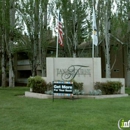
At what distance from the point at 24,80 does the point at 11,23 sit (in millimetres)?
18657

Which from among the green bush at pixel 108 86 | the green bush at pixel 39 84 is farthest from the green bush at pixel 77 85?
the green bush at pixel 39 84

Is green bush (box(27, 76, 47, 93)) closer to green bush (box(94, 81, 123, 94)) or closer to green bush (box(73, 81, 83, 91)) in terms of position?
green bush (box(73, 81, 83, 91))

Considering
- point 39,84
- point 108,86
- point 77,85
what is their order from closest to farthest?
1. point 77,85
2. point 108,86
3. point 39,84

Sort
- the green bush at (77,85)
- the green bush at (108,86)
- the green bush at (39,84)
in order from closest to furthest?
the green bush at (77,85) → the green bush at (108,86) → the green bush at (39,84)

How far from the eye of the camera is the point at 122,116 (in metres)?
8.11

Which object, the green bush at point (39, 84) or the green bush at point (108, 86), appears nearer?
the green bush at point (108, 86)

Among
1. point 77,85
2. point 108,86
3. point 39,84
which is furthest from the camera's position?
point 39,84

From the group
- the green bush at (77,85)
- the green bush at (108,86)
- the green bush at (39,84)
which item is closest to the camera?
the green bush at (77,85)

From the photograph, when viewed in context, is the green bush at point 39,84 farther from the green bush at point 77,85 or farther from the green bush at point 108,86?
the green bush at point 108,86

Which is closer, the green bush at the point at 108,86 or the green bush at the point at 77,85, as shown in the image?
the green bush at the point at 77,85

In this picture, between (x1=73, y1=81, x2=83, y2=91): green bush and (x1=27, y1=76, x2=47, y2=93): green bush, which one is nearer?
(x1=73, y1=81, x2=83, y2=91): green bush

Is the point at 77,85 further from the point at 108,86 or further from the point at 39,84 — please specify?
the point at 39,84

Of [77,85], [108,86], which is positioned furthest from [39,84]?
[108,86]

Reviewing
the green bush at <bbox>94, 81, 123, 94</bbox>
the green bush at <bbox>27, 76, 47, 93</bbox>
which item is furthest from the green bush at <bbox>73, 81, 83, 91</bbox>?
the green bush at <bbox>27, 76, 47, 93</bbox>
